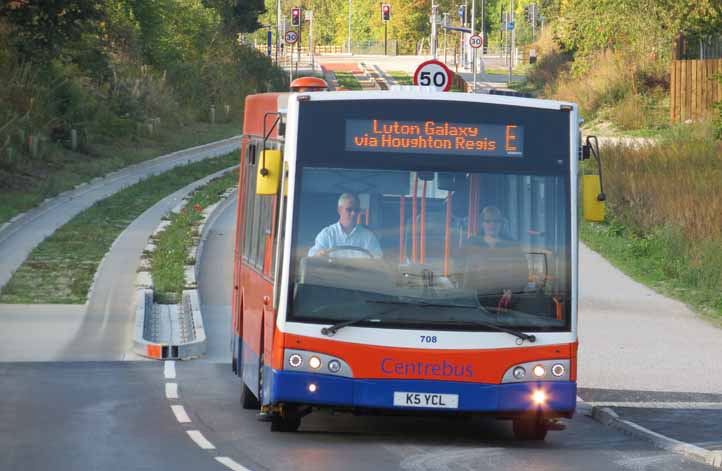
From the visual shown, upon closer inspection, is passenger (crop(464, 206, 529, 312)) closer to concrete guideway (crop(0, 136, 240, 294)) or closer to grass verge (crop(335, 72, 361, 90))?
concrete guideway (crop(0, 136, 240, 294))

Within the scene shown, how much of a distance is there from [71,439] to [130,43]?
47677 mm

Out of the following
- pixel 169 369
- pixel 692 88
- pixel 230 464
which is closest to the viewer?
pixel 230 464

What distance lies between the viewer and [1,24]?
1531 inches

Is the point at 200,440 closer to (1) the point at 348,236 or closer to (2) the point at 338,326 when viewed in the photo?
(2) the point at 338,326

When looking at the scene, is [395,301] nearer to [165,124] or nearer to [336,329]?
[336,329]

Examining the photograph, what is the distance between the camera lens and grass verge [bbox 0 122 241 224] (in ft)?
108

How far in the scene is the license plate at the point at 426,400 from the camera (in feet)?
36.8

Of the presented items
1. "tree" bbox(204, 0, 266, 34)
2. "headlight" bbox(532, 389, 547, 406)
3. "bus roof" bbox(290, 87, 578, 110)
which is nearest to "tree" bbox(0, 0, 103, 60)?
"bus roof" bbox(290, 87, 578, 110)

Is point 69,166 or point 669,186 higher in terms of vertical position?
point 69,166

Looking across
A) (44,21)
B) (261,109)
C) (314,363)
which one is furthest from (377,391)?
(44,21)

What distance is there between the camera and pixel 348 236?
11.3 metres

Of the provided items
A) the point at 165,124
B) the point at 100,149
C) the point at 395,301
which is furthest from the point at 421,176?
the point at 165,124

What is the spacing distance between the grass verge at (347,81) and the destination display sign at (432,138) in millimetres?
72461

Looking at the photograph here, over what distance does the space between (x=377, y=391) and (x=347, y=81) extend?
7988 cm
